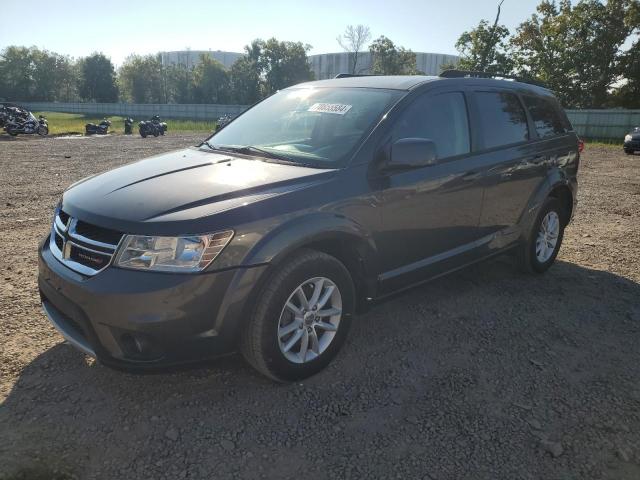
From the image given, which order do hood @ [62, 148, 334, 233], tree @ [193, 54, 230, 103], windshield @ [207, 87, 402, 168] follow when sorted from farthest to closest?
tree @ [193, 54, 230, 103], windshield @ [207, 87, 402, 168], hood @ [62, 148, 334, 233]

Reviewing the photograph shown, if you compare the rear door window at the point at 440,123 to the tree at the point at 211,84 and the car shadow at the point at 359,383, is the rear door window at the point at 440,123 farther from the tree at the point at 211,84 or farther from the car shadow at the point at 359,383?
the tree at the point at 211,84

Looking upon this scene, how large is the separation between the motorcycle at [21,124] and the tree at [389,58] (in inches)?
1729

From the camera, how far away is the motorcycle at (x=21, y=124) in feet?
75.9

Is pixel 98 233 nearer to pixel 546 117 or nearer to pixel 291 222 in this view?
pixel 291 222

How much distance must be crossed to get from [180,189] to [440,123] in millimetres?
2000

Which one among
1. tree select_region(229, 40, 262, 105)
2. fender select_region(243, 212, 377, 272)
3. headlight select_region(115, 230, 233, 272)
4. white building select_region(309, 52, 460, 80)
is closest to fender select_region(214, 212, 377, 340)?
fender select_region(243, 212, 377, 272)

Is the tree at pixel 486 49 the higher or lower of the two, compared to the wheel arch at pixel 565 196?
higher

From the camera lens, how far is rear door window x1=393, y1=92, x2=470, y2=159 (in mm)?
3494

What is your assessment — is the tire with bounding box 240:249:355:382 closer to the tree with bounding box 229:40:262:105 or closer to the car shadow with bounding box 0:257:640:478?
the car shadow with bounding box 0:257:640:478

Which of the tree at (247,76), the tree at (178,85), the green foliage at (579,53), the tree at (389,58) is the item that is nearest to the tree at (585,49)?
the green foliage at (579,53)

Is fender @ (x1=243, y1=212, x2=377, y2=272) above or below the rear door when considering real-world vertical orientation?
below

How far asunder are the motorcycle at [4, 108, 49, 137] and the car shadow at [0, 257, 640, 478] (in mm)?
24129

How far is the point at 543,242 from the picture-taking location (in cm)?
501

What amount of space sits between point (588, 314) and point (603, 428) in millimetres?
1675
